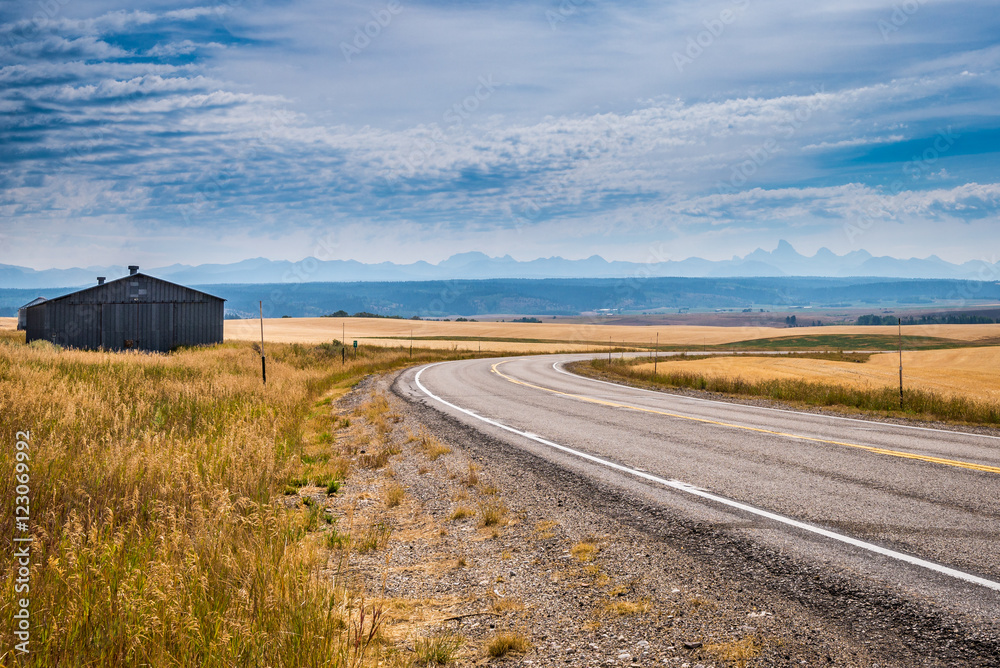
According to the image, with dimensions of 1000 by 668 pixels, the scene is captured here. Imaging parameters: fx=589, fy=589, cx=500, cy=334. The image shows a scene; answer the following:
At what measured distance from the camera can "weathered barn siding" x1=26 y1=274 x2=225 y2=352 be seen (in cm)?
4059

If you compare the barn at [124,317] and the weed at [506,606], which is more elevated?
the barn at [124,317]

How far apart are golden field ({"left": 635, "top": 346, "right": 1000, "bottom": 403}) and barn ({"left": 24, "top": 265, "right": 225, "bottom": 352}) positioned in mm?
33349

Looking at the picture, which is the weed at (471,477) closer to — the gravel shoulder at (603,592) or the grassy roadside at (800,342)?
the gravel shoulder at (603,592)

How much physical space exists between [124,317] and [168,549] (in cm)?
4412

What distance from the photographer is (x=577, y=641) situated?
14.1 ft

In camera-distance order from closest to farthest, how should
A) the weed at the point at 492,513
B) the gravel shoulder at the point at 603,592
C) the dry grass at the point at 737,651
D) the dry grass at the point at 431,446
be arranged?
1. the dry grass at the point at 737,651
2. the gravel shoulder at the point at 603,592
3. the weed at the point at 492,513
4. the dry grass at the point at 431,446

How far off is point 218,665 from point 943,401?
1981 cm

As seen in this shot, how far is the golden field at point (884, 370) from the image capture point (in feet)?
90.1

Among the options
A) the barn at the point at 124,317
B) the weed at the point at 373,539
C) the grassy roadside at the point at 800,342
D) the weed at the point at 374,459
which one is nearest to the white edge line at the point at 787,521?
the weed at the point at 374,459

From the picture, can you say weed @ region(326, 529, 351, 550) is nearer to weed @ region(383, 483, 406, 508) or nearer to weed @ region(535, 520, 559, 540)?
weed @ region(383, 483, 406, 508)

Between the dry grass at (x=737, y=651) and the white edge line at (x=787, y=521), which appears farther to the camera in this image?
the white edge line at (x=787, y=521)

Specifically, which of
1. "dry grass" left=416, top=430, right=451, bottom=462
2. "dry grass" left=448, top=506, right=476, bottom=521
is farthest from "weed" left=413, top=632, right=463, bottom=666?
"dry grass" left=416, top=430, right=451, bottom=462

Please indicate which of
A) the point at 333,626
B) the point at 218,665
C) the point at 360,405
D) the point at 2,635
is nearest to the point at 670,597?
the point at 333,626

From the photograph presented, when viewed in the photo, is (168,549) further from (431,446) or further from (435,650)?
(431,446)
